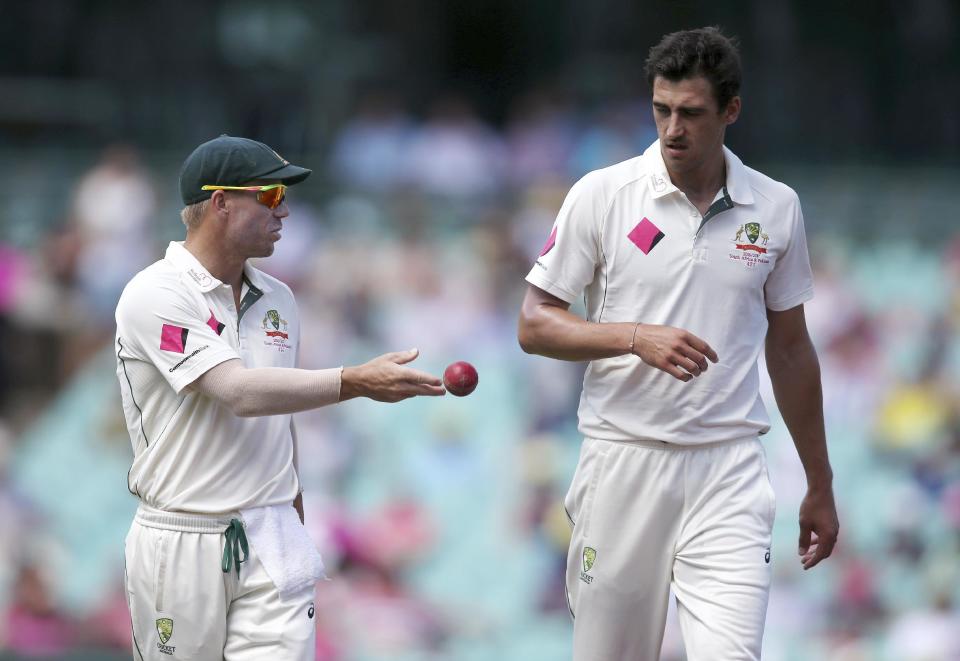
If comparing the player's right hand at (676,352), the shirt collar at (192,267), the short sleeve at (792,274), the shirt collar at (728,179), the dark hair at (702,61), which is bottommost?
the player's right hand at (676,352)

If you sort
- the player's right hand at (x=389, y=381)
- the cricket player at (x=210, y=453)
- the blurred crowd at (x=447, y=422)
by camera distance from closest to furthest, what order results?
the player's right hand at (x=389, y=381) < the cricket player at (x=210, y=453) < the blurred crowd at (x=447, y=422)

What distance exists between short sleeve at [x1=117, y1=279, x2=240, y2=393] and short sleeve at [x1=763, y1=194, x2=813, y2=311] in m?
1.82

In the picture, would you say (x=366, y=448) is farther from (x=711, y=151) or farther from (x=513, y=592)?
(x=711, y=151)

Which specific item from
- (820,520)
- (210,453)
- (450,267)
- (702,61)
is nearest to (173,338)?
(210,453)

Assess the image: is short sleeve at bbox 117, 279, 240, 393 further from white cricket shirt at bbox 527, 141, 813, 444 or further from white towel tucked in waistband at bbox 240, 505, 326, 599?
white cricket shirt at bbox 527, 141, 813, 444

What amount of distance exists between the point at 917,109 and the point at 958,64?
0.64 meters

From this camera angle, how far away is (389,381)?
4.67 metres

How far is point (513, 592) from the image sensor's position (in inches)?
446

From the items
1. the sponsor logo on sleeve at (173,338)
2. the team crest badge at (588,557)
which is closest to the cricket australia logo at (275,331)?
the sponsor logo on sleeve at (173,338)

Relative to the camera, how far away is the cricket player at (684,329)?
16.9 ft

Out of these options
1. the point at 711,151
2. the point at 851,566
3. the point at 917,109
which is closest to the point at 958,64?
the point at 917,109

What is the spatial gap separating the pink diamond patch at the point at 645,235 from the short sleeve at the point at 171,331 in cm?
136

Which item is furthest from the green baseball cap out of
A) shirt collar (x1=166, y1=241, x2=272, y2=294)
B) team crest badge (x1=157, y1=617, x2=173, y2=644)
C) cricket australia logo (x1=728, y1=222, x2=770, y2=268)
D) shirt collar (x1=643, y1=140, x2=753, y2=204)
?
cricket australia logo (x1=728, y1=222, x2=770, y2=268)

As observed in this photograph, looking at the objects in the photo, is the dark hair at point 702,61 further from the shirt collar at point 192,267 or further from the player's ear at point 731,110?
the shirt collar at point 192,267
